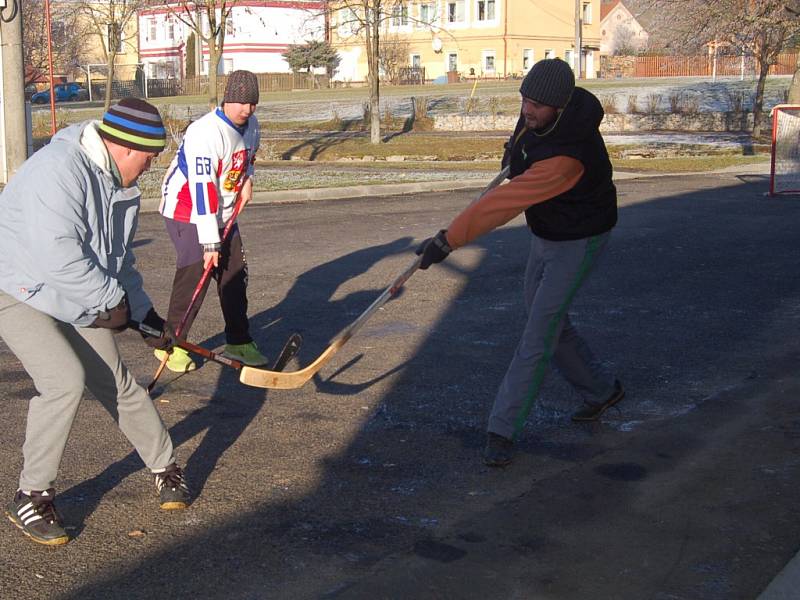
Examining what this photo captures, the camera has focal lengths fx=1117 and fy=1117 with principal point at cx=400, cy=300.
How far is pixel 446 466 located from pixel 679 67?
77.2 meters

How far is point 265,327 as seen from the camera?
869cm

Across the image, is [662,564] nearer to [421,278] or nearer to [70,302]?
[70,302]

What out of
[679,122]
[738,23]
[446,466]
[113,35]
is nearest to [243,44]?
[113,35]

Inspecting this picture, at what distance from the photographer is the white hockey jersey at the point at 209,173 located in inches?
275

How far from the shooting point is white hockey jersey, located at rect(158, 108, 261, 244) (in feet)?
23.0

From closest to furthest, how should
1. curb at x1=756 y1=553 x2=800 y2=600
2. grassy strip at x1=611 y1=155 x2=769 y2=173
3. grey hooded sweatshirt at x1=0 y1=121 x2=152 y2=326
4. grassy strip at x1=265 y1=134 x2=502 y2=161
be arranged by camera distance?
curb at x1=756 y1=553 x2=800 y2=600, grey hooded sweatshirt at x1=0 y1=121 x2=152 y2=326, grassy strip at x1=611 y1=155 x2=769 y2=173, grassy strip at x1=265 y1=134 x2=502 y2=161

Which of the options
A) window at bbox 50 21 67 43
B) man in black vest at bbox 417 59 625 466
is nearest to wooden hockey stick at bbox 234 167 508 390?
man in black vest at bbox 417 59 625 466

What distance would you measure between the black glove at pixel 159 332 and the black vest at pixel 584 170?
1850 millimetres

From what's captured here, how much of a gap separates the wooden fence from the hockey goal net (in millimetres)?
50805

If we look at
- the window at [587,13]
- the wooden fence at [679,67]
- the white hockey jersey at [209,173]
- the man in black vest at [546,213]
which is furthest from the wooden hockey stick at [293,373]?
the window at [587,13]

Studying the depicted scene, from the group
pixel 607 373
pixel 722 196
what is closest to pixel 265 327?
pixel 607 373

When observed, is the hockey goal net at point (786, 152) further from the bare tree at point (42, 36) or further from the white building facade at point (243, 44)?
the white building facade at point (243, 44)

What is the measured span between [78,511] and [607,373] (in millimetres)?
2913

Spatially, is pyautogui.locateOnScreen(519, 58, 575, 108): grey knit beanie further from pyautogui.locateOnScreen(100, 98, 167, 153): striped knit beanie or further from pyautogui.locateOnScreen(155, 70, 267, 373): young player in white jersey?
pyautogui.locateOnScreen(155, 70, 267, 373): young player in white jersey
